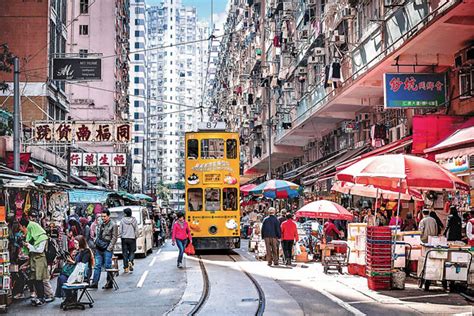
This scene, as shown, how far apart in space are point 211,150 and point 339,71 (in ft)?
16.7

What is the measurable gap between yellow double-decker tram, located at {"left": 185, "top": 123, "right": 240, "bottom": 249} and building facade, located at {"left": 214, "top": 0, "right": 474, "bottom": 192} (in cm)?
321

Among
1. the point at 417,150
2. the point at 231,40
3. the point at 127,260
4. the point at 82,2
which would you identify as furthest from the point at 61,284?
the point at 231,40

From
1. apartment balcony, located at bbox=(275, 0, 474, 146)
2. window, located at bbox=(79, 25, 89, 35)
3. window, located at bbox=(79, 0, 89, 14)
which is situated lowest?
apartment balcony, located at bbox=(275, 0, 474, 146)

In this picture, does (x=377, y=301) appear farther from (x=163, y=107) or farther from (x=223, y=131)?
(x=163, y=107)

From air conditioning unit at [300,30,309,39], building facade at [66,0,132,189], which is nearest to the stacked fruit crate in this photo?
air conditioning unit at [300,30,309,39]

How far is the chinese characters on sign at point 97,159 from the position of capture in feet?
131

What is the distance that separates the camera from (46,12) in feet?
109

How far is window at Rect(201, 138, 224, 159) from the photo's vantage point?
75.0ft

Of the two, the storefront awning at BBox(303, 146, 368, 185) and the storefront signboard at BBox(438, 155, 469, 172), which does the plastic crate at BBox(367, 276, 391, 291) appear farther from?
the storefront awning at BBox(303, 146, 368, 185)

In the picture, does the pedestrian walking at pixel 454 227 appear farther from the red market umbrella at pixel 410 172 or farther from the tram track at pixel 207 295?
the tram track at pixel 207 295

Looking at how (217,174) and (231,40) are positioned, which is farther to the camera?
(231,40)

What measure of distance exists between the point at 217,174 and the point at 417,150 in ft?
29.2

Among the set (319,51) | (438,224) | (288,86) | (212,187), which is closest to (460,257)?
(438,224)

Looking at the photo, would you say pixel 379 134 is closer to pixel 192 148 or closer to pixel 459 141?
pixel 192 148
